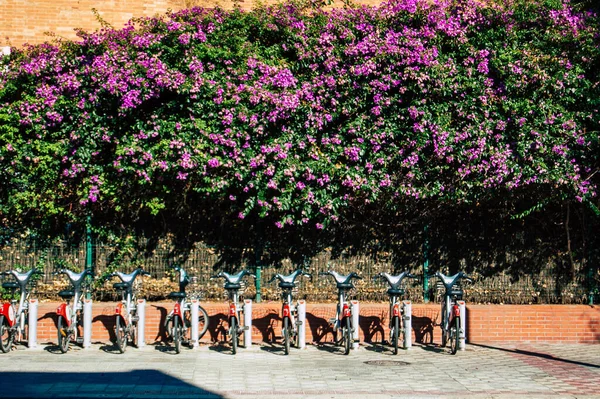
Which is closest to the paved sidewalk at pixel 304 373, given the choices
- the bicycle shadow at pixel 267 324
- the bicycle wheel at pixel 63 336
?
the bicycle wheel at pixel 63 336

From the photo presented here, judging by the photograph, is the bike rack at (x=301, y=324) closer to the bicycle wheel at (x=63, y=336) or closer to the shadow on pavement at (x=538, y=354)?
the shadow on pavement at (x=538, y=354)

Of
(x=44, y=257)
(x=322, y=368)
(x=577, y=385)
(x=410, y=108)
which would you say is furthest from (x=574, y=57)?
(x=44, y=257)

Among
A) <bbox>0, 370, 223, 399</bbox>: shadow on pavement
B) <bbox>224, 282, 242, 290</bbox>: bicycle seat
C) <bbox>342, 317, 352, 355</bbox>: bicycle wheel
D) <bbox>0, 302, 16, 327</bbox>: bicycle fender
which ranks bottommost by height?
<bbox>0, 370, 223, 399</bbox>: shadow on pavement

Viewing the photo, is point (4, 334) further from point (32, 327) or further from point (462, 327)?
point (462, 327)

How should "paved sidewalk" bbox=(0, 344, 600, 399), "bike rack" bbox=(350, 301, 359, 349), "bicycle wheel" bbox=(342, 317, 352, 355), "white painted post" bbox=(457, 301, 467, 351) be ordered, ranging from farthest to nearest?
1. "bike rack" bbox=(350, 301, 359, 349)
2. "white painted post" bbox=(457, 301, 467, 351)
3. "bicycle wheel" bbox=(342, 317, 352, 355)
4. "paved sidewalk" bbox=(0, 344, 600, 399)

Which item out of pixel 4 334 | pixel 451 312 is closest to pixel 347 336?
pixel 451 312

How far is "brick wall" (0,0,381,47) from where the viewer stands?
1592cm

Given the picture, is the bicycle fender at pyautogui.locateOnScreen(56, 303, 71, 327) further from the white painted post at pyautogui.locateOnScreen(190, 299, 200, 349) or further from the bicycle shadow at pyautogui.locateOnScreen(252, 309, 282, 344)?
the bicycle shadow at pyautogui.locateOnScreen(252, 309, 282, 344)

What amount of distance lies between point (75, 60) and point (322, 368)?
7420mm

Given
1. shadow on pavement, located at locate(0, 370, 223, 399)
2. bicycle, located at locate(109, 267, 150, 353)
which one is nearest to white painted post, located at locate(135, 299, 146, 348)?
bicycle, located at locate(109, 267, 150, 353)

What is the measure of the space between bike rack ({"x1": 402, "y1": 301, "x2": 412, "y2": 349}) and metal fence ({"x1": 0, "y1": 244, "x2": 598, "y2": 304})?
155 centimetres

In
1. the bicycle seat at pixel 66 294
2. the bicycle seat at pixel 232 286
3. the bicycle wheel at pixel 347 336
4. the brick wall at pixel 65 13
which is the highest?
the brick wall at pixel 65 13

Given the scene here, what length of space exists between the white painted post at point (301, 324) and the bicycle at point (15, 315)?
433 cm

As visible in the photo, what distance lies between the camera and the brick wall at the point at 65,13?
15922 millimetres
